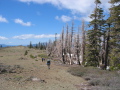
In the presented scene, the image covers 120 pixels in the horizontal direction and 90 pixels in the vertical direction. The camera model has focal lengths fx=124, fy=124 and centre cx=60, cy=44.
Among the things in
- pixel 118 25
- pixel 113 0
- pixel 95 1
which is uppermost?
pixel 95 1

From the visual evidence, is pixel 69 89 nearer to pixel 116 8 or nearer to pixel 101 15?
A: pixel 116 8

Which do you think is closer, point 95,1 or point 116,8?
point 116,8

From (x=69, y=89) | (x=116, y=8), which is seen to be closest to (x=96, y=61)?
(x=116, y=8)

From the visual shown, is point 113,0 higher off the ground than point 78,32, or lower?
higher

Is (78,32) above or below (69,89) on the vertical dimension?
above

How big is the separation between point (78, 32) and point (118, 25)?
13.6 metres

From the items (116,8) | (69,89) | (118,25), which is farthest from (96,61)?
(69,89)

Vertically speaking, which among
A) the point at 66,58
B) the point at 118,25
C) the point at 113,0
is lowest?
the point at 66,58

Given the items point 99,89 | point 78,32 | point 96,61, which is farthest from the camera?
point 78,32

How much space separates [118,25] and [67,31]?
18627 millimetres

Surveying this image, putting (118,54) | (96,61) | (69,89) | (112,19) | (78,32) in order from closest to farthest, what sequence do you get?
(69,89), (118,54), (112,19), (96,61), (78,32)

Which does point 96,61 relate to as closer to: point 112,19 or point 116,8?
point 112,19

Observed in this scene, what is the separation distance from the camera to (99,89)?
848 centimetres

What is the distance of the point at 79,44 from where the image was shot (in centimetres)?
2925
